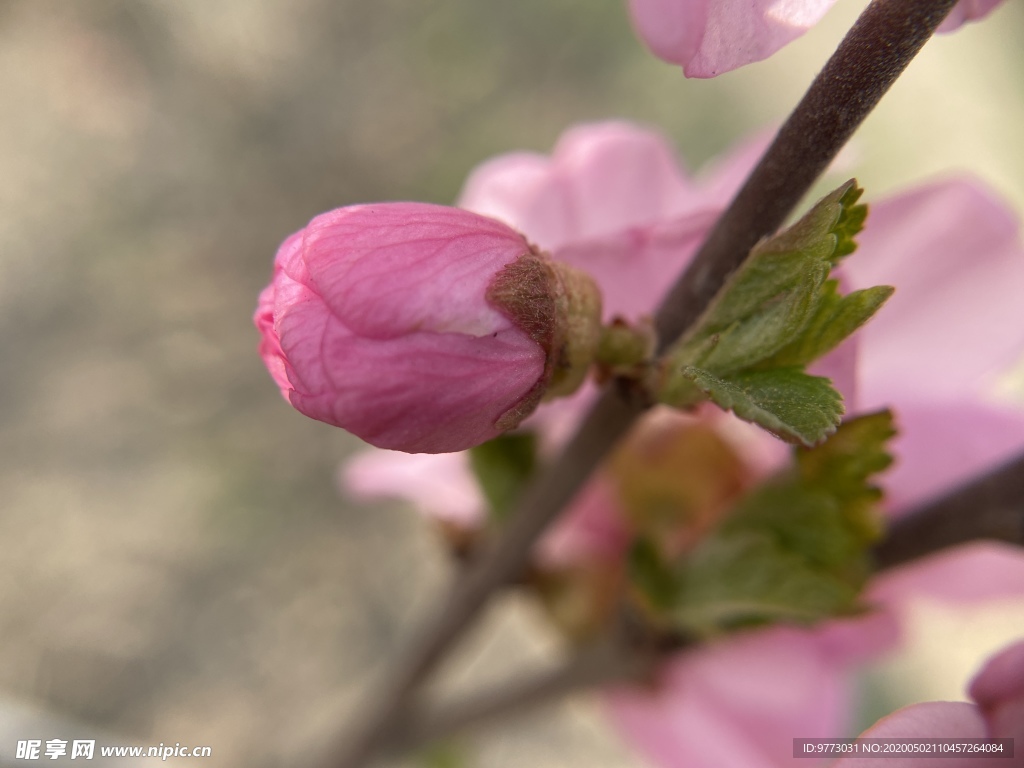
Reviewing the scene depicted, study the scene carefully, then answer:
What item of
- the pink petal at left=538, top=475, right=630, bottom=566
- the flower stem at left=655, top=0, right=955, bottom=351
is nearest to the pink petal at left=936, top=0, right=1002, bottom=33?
the flower stem at left=655, top=0, right=955, bottom=351

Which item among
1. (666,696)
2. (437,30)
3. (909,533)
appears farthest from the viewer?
(437,30)

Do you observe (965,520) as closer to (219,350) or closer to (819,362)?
(819,362)

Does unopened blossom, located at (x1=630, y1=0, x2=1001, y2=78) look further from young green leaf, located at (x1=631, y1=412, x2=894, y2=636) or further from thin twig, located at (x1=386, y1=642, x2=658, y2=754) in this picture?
thin twig, located at (x1=386, y1=642, x2=658, y2=754)

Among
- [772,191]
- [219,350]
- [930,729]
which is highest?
[219,350]

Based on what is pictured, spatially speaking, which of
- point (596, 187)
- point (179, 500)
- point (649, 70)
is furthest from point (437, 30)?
point (596, 187)

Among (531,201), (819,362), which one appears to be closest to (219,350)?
(531,201)

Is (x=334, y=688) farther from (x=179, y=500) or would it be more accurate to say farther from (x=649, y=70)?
(x=649, y=70)
